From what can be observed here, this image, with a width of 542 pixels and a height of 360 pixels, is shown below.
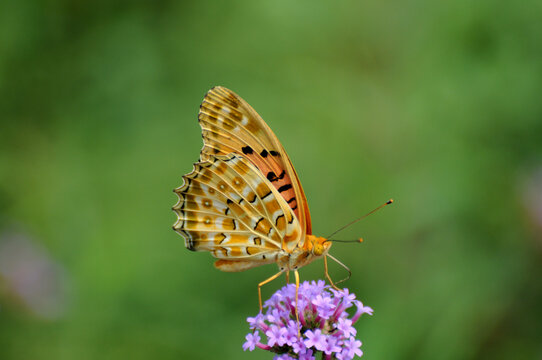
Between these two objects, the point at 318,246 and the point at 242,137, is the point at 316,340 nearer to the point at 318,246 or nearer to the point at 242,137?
the point at 318,246

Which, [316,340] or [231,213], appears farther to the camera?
[231,213]

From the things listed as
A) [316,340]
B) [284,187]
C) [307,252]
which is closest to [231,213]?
[284,187]

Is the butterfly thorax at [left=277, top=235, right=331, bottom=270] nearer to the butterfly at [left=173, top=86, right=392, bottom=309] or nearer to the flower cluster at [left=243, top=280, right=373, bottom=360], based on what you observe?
the butterfly at [left=173, top=86, right=392, bottom=309]

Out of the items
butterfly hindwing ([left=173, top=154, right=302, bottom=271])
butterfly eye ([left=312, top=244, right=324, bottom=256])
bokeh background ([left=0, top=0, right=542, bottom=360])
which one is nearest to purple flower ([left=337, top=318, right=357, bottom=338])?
butterfly eye ([left=312, top=244, right=324, bottom=256])

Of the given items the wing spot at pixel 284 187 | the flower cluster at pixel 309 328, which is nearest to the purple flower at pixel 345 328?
the flower cluster at pixel 309 328

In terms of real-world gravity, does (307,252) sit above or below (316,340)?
above

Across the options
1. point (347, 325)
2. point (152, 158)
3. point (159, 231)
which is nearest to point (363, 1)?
point (152, 158)
